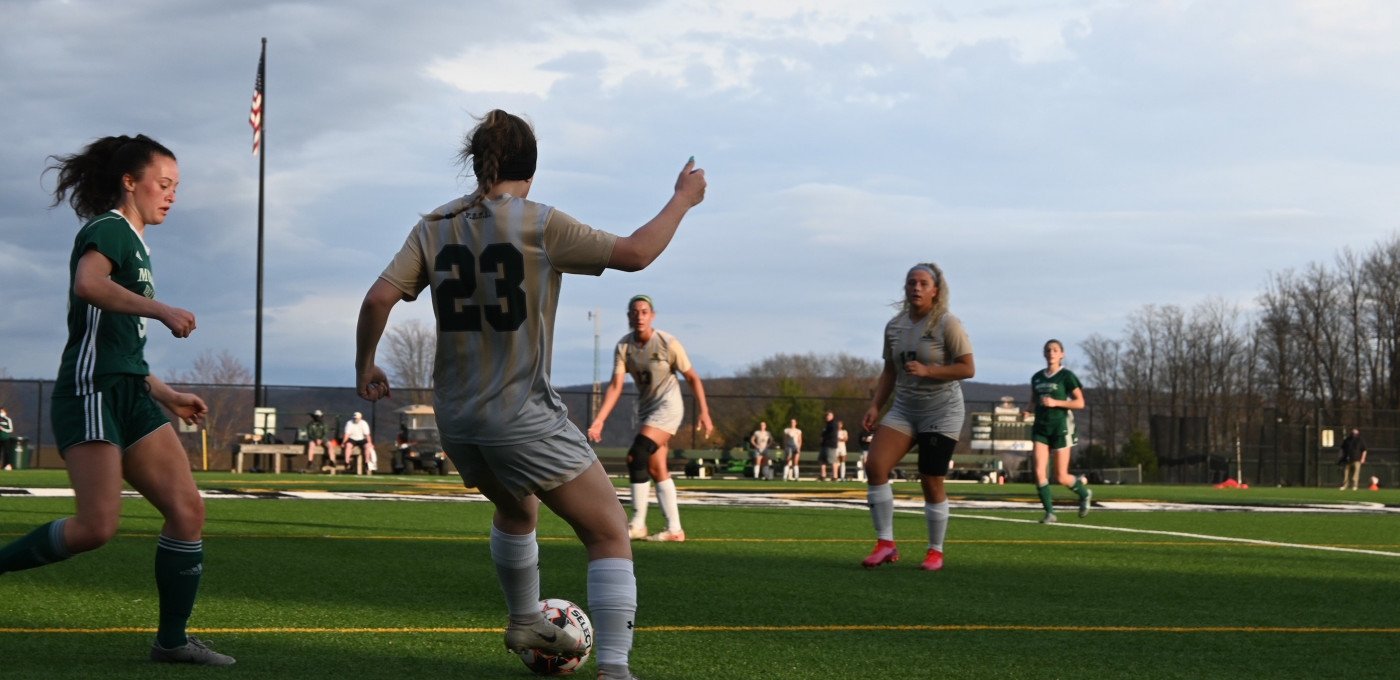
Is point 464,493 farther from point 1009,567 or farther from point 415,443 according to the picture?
point 415,443

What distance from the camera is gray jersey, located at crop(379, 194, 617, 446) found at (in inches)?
191

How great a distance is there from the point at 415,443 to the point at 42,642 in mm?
36522

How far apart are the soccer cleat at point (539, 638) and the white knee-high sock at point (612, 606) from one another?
1.71ft

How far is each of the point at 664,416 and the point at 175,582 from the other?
7.91 meters

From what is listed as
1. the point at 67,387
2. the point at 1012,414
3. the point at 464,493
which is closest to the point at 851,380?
the point at 1012,414

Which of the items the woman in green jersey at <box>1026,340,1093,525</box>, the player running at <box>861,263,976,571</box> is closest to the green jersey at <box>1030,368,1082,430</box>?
the woman in green jersey at <box>1026,340,1093,525</box>

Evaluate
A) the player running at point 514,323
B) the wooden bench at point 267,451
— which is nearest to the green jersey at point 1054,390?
the player running at point 514,323

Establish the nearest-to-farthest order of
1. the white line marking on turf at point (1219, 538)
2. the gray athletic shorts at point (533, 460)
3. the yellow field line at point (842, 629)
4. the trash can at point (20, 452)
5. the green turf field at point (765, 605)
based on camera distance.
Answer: the gray athletic shorts at point (533, 460) → the green turf field at point (765, 605) → the yellow field line at point (842, 629) → the white line marking on turf at point (1219, 538) → the trash can at point (20, 452)

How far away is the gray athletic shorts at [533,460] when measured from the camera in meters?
4.91

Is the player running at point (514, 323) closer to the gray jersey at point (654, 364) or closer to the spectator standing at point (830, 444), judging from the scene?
the gray jersey at point (654, 364)

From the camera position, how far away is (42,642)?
6016 mm

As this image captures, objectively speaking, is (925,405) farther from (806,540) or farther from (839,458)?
(839,458)

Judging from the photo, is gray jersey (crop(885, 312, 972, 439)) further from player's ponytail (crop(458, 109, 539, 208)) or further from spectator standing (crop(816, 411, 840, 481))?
spectator standing (crop(816, 411, 840, 481))

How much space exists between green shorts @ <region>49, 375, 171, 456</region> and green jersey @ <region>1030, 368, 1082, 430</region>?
13.4 meters
